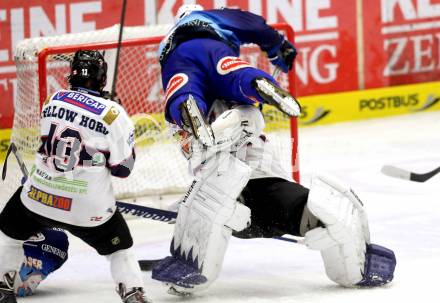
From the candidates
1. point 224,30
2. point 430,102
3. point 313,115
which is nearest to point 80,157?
point 224,30

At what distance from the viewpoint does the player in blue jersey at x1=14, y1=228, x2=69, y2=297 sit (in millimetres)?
4820

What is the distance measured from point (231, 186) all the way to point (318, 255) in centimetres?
91

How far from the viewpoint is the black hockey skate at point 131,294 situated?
175 inches

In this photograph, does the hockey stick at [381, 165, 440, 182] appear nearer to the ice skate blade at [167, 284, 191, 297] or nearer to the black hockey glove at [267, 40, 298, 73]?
the black hockey glove at [267, 40, 298, 73]

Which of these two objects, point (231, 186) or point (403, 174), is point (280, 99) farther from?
point (403, 174)

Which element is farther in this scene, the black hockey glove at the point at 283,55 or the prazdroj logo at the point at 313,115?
the prazdroj logo at the point at 313,115

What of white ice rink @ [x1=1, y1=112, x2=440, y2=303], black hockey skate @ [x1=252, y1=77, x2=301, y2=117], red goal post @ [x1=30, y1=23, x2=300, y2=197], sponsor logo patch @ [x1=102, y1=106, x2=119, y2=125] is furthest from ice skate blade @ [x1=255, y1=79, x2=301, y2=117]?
red goal post @ [x1=30, y1=23, x2=300, y2=197]

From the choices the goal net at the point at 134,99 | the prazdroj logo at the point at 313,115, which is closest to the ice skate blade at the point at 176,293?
the goal net at the point at 134,99

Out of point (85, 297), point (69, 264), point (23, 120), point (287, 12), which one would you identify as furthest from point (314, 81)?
point (85, 297)

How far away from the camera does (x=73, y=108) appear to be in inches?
174

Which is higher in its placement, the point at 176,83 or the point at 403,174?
the point at 176,83

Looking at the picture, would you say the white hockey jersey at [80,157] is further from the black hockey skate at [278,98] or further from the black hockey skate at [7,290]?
the black hockey skate at [278,98]

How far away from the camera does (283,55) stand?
533 centimetres

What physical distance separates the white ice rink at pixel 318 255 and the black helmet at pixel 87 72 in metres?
0.83
